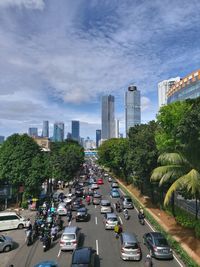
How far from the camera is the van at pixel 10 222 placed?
3209 centimetres

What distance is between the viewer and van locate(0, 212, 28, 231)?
32094 millimetres

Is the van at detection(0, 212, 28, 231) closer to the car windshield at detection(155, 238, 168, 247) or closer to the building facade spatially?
the car windshield at detection(155, 238, 168, 247)

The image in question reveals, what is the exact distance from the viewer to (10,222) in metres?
32.4

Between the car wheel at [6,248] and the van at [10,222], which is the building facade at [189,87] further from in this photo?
the car wheel at [6,248]

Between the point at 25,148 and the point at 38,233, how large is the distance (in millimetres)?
18739

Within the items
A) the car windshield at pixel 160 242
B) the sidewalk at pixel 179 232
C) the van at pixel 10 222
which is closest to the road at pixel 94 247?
the van at pixel 10 222

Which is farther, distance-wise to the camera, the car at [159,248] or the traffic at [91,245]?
the car at [159,248]

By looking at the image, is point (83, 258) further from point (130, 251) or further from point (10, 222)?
point (10, 222)

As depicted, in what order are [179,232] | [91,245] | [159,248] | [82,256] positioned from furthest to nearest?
[179,232] < [91,245] < [159,248] < [82,256]

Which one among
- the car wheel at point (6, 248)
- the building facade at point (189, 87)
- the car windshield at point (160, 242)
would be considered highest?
the building facade at point (189, 87)

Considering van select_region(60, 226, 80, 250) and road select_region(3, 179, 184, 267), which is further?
van select_region(60, 226, 80, 250)

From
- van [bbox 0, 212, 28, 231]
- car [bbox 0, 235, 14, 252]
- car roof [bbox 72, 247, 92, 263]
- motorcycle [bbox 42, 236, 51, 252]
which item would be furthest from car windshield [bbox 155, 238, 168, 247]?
van [bbox 0, 212, 28, 231]

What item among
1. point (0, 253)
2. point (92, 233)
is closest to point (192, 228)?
point (92, 233)

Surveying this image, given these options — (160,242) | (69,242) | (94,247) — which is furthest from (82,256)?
(160,242)
